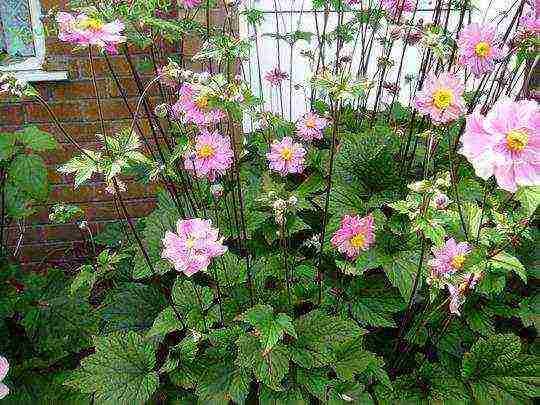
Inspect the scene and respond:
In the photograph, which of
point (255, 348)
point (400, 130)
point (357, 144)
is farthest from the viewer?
point (400, 130)

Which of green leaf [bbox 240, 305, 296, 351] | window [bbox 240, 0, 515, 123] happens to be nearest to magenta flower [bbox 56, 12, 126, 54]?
green leaf [bbox 240, 305, 296, 351]

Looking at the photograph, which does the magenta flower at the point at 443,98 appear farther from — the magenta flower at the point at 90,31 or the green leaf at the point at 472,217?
the magenta flower at the point at 90,31

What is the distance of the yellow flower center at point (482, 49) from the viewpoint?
1.39m

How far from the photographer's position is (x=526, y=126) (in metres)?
0.92

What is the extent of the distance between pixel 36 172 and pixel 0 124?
938 mm

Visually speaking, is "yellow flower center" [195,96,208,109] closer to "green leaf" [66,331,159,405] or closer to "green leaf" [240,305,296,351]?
"green leaf" [240,305,296,351]

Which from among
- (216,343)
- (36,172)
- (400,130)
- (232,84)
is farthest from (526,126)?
(36,172)

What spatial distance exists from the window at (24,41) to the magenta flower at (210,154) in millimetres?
1176

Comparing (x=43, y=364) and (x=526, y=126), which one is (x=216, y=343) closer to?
(x=43, y=364)

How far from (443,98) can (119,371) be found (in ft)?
3.58

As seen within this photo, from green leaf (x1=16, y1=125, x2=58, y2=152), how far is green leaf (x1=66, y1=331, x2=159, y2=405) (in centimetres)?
63

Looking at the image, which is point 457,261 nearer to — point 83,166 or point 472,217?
point 472,217

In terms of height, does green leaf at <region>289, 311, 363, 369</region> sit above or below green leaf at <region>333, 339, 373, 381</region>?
above

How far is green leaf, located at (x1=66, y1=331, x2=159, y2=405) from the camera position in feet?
4.61
